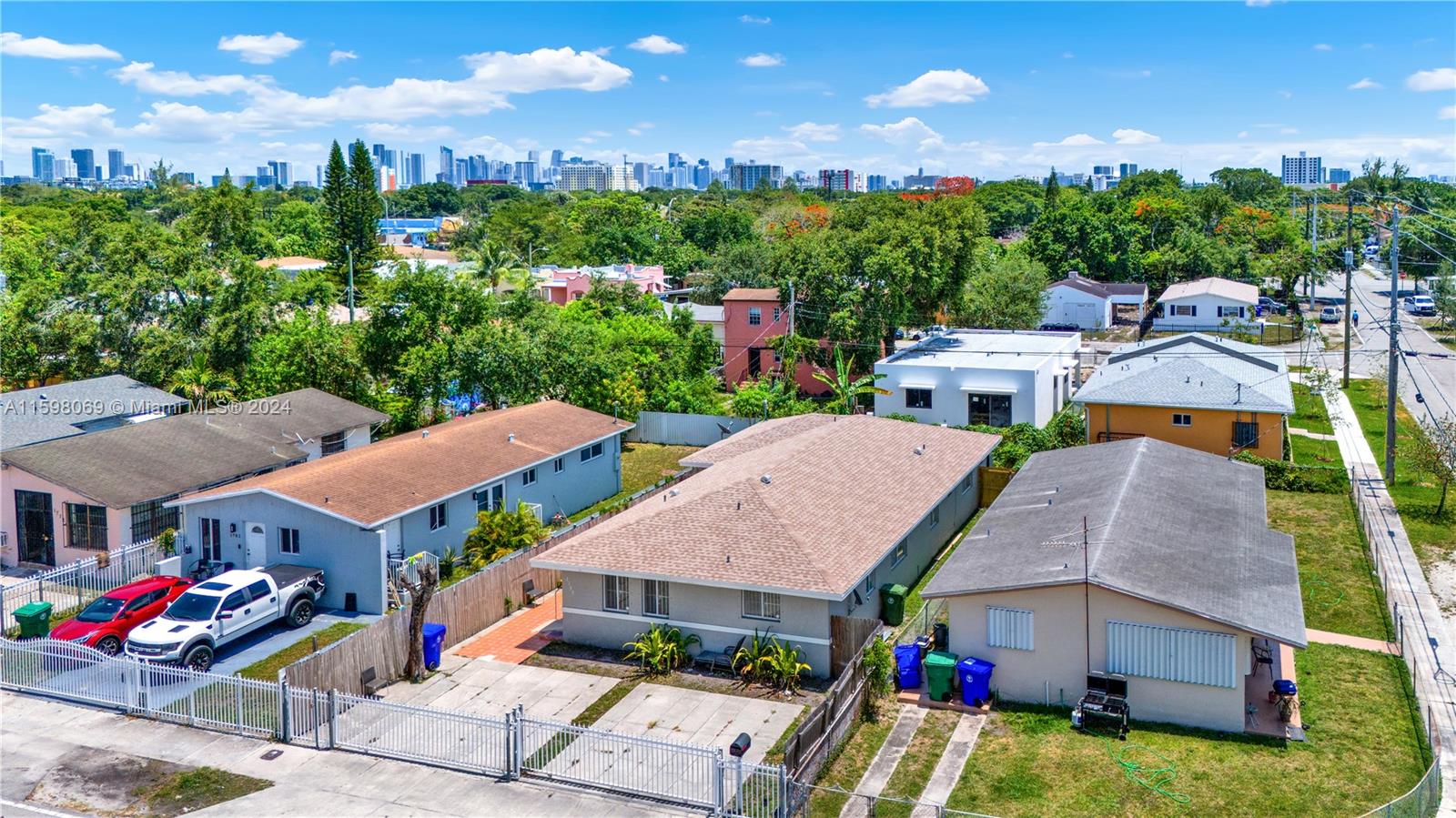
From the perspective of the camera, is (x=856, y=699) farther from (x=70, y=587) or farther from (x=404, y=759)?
(x=70, y=587)

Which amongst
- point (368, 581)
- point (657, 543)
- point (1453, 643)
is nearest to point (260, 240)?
point (368, 581)

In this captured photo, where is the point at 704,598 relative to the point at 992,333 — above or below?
below

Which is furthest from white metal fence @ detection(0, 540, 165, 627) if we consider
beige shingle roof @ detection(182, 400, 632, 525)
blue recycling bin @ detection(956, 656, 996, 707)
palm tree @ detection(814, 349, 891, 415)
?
palm tree @ detection(814, 349, 891, 415)

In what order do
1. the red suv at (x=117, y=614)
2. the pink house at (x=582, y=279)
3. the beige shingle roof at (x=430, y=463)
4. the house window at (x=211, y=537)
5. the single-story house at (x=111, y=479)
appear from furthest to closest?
the pink house at (x=582, y=279), the single-story house at (x=111, y=479), the house window at (x=211, y=537), the beige shingle roof at (x=430, y=463), the red suv at (x=117, y=614)

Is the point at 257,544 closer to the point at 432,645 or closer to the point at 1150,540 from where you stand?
the point at 432,645

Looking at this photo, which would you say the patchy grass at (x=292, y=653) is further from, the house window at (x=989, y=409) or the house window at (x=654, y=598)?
the house window at (x=989, y=409)

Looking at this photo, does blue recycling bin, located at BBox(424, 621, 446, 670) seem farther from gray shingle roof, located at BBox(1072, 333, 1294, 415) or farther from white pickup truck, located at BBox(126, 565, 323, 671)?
gray shingle roof, located at BBox(1072, 333, 1294, 415)

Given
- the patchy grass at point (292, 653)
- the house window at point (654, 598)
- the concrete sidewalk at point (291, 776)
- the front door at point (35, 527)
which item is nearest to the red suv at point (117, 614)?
the concrete sidewalk at point (291, 776)
